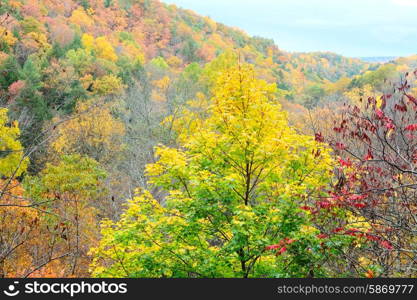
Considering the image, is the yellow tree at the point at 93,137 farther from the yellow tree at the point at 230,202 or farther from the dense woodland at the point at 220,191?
the yellow tree at the point at 230,202

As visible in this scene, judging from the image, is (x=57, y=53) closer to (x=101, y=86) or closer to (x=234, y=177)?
(x=101, y=86)

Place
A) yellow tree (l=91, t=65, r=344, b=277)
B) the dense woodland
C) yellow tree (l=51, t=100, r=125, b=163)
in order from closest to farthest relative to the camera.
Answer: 1. the dense woodland
2. yellow tree (l=91, t=65, r=344, b=277)
3. yellow tree (l=51, t=100, r=125, b=163)

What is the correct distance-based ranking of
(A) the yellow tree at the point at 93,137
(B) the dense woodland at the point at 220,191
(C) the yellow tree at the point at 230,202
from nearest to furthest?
(B) the dense woodland at the point at 220,191 < (C) the yellow tree at the point at 230,202 < (A) the yellow tree at the point at 93,137

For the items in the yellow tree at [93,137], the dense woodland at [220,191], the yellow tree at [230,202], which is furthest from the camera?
the yellow tree at [93,137]

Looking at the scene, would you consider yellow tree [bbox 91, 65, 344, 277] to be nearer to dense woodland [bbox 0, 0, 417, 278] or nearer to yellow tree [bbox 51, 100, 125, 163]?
dense woodland [bbox 0, 0, 417, 278]

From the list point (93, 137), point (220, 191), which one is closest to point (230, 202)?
point (220, 191)

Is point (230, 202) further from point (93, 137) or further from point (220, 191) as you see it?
point (93, 137)

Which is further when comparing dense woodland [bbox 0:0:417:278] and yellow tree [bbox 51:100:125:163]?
yellow tree [bbox 51:100:125:163]

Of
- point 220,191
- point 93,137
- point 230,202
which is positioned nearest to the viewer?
point 220,191

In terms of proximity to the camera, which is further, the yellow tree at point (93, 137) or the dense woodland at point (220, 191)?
the yellow tree at point (93, 137)

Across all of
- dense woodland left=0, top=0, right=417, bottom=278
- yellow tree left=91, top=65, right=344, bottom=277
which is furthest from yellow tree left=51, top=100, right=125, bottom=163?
yellow tree left=91, top=65, right=344, bottom=277

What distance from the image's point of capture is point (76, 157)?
19078 millimetres

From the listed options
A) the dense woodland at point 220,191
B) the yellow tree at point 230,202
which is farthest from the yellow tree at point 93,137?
the yellow tree at point 230,202

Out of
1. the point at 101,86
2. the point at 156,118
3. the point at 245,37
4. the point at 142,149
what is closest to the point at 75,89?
the point at 101,86
